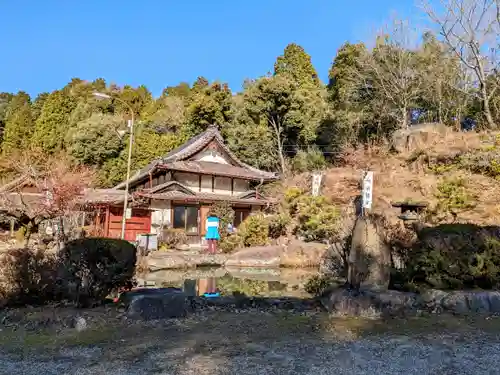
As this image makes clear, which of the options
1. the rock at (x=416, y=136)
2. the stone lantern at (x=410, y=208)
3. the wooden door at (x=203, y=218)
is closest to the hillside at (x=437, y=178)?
the rock at (x=416, y=136)

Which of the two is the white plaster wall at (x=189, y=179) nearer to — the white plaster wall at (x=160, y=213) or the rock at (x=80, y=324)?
the white plaster wall at (x=160, y=213)

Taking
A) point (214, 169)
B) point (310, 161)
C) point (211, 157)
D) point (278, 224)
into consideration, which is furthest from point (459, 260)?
point (310, 161)

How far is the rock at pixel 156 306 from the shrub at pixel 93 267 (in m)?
0.40

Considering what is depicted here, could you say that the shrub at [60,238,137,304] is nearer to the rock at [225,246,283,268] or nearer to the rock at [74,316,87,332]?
the rock at [74,316,87,332]

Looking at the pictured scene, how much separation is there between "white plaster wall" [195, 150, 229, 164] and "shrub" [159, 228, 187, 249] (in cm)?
627

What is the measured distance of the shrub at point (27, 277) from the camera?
17.1ft

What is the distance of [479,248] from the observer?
6023 millimetres

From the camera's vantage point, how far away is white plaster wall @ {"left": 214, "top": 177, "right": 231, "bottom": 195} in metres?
24.2

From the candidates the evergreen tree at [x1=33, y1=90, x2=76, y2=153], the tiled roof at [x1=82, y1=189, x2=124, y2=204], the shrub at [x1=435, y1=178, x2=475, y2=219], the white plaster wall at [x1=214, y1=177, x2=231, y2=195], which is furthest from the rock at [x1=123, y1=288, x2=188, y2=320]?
the evergreen tree at [x1=33, y1=90, x2=76, y2=153]

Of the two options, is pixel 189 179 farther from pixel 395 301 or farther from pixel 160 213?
pixel 395 301

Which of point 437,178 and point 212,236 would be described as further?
point 437,178

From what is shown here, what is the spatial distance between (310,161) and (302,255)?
1224 cm

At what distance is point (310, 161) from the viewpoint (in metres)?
26.3

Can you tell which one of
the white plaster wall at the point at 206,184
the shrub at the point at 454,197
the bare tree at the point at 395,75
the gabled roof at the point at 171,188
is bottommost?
the shrub at the point at 454,197
